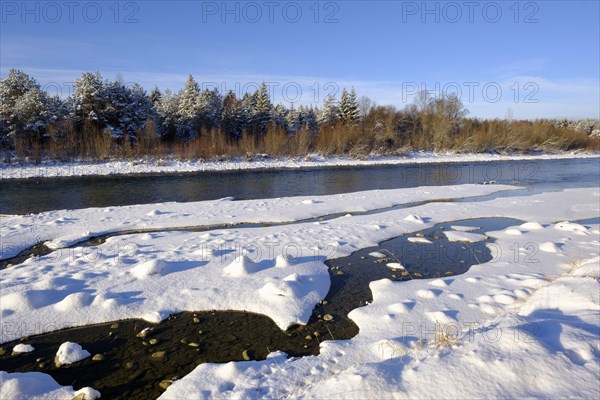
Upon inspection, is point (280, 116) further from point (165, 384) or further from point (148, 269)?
point (165, 384)

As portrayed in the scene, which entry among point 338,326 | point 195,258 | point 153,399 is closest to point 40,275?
point 195,258

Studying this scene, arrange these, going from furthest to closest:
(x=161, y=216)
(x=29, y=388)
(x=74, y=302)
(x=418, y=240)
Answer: (x=161, y=216)
(x=418, y=240)
(x=74, y=302)
(x=29, y=388)

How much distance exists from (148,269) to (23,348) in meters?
2.04

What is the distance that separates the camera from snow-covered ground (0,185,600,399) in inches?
110

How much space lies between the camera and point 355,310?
5004 millimetres

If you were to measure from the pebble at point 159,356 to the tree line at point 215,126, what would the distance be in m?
25.6

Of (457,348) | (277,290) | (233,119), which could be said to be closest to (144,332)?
(277,290)

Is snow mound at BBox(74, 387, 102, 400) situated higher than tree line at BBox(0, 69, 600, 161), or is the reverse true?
tree line at BBox(0, 69, 600, 161)

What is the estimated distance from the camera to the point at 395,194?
47.8 feet

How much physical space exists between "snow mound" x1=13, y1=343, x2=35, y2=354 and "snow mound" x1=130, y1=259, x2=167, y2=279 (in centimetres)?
180

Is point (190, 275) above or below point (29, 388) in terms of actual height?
above

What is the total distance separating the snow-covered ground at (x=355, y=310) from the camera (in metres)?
2.79

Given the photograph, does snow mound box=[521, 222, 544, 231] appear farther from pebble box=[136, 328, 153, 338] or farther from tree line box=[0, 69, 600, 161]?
tree line box=[0, 69, 600, 161]

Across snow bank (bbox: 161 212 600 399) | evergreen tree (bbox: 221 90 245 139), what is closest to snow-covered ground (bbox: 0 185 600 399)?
snow bank (bbox: 161 212 600 399)
